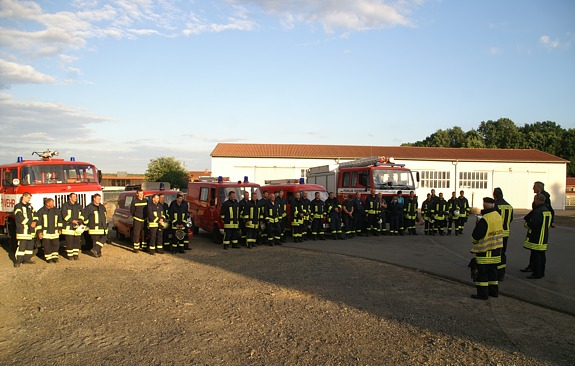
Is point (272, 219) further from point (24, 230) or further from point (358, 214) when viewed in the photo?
point (24, 230)

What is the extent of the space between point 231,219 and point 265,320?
6.96 metres

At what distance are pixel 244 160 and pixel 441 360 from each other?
35671 millimetres

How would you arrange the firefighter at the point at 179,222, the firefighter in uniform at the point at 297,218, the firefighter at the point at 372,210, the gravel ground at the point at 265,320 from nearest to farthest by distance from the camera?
the gravel ground at the point at 265,320, the firefighter at the point at 179,222, the firefighter in uniform at the point at 297,218, the firefighter at the point at 372,210

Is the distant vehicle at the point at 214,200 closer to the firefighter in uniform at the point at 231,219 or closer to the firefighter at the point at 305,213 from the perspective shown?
the firefighter in uniform at the point at 231,219

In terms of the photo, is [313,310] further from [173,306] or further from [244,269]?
[244,269]

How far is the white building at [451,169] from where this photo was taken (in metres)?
39.7

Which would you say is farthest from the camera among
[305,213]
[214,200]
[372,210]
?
[372,210]

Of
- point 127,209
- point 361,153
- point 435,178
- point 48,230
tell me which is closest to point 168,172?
point 361,153

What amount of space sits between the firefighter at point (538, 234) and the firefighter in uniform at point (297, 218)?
7.29 metres

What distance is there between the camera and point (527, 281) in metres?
8.82

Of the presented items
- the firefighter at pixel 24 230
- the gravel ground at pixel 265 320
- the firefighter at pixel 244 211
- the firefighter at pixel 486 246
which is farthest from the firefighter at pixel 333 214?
the firefighter at pixel 24 230

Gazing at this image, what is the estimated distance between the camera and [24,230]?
10.6 m

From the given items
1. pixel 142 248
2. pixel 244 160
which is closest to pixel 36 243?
pixel 142 248

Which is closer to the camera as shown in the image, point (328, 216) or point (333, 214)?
point (333, 214)
